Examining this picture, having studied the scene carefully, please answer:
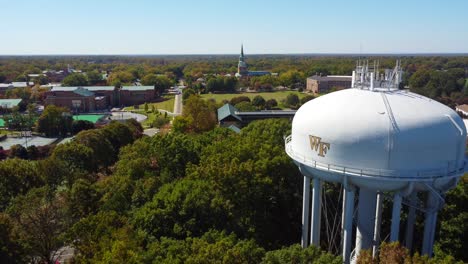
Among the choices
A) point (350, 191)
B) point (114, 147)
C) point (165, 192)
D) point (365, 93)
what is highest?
point (365, 93)

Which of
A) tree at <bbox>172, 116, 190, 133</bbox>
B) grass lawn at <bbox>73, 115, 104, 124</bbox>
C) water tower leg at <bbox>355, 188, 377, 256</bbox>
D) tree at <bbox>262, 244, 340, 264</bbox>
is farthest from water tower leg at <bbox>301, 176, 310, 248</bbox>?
grass lawn at <bbox>73, 115, 104, 124</bbox>

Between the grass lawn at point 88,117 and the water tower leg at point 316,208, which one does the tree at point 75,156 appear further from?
the grass lawn at point 88,117

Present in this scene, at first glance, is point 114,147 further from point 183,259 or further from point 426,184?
point 426,184

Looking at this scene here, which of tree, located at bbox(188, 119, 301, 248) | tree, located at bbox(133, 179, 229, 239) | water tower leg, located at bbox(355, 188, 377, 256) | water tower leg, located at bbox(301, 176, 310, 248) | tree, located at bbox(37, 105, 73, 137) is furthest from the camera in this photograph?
Result: tree, located at bbox(37, 105, 73, 137)

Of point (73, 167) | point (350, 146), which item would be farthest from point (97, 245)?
point (73, 167)

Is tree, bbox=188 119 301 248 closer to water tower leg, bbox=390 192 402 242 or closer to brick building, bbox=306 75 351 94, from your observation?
water tower leg, bbox=390 192 402 242

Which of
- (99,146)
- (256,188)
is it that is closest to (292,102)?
(99,146)
